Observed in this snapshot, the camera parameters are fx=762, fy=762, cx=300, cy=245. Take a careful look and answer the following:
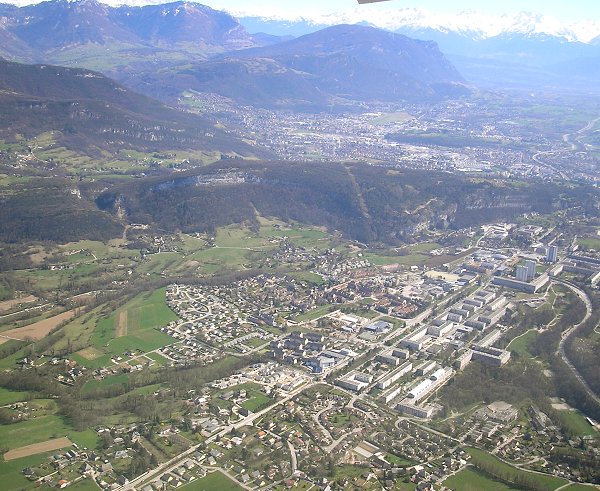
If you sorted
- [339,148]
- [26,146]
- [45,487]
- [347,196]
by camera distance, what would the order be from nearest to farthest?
[45,487], [347,196], [26,146], [339,148]

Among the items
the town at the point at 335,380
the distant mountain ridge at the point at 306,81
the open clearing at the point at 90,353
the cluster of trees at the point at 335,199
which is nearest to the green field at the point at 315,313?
the town at the point at 335,380

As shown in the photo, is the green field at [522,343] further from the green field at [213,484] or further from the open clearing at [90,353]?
the open clearing at [90,353]

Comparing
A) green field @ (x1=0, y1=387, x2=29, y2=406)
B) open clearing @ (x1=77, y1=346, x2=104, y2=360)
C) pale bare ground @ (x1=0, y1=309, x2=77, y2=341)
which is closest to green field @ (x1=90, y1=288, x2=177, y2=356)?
open clearing @ (x1=77, y1=346, x2=104, y2=360)

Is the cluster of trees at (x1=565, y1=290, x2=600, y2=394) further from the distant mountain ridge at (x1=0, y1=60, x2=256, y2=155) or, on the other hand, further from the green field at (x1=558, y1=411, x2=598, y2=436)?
the distant mountain ridge at (x1=0, y1=60, x2=256, y2=155)

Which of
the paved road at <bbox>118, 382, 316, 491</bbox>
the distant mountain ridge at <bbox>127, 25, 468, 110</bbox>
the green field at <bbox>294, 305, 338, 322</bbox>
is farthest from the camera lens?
the distant mountain ridge at <bbox>127, 25, 468, 110</bbox>

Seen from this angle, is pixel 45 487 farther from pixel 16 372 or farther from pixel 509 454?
pixel 509 454

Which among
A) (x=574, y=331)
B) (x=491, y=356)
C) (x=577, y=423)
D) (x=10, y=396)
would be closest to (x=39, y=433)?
(x=10, y=396)

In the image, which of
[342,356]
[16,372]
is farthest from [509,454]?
[16,372]
